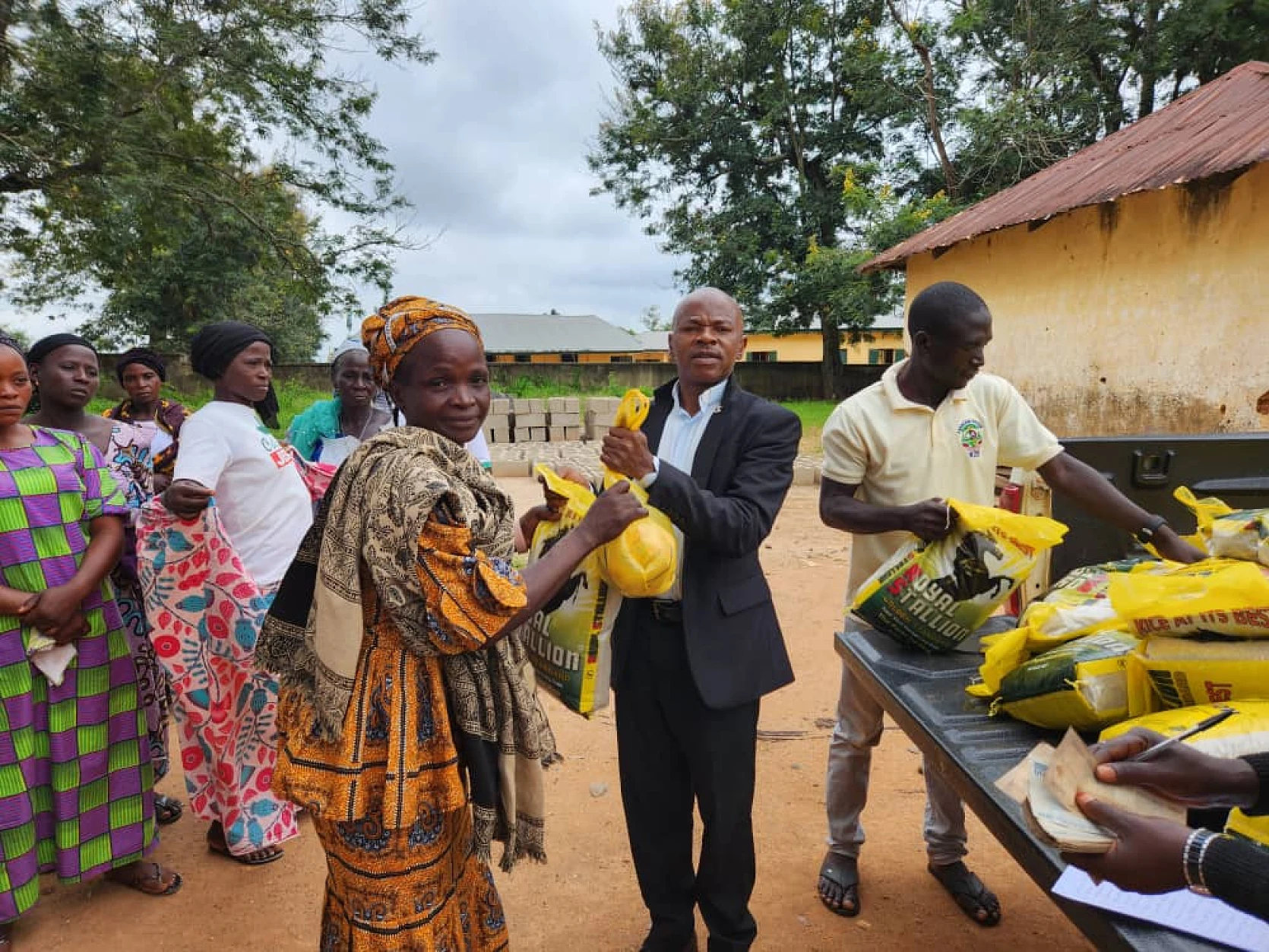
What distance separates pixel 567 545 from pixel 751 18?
23.0 meters

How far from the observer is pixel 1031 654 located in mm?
1613

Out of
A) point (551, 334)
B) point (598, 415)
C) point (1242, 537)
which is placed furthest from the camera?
point (551, 334)

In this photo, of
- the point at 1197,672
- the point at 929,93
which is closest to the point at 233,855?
the point at 1197,672

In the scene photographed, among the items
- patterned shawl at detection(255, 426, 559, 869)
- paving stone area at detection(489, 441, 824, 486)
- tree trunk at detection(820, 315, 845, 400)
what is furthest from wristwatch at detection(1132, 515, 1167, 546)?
tree trunk at detection(820, 315, 845, 400)

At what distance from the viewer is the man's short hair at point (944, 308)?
7.11 ft

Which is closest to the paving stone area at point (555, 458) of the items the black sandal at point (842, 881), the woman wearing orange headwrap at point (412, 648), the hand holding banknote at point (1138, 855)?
the black sandal at point (842, 881)

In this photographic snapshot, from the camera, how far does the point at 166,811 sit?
3207mm

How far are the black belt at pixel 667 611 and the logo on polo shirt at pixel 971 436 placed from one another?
1.06 m

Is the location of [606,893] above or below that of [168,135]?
below

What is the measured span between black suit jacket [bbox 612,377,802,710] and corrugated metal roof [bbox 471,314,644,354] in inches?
1308

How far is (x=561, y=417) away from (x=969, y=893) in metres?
12.7

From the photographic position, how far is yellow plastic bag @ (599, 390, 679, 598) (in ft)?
5.48

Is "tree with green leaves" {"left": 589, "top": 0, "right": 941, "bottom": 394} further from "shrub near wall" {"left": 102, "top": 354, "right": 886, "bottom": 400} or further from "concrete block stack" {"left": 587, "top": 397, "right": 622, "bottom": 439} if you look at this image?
"concrete block stack" {"left": 587, "top": 397, "right": 622, "bottom": 439}

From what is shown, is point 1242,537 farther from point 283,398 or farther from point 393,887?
point 283,398
